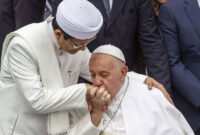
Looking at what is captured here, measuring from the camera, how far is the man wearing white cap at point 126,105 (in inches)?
152

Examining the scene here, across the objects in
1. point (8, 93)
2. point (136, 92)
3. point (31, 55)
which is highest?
point (31, 55)

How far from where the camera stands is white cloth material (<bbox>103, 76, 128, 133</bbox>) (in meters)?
3.98

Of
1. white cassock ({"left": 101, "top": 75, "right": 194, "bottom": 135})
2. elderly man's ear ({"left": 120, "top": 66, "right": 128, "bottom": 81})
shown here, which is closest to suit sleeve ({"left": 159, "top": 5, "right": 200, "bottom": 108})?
white cassock ({"left": 101, "top": 75, "right": 194, "bottom": 135})

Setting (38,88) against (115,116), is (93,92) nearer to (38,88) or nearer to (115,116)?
(38,88)

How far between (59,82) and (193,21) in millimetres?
1610

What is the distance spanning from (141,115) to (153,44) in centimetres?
Result: 82

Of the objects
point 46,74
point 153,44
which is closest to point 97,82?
point 46,74

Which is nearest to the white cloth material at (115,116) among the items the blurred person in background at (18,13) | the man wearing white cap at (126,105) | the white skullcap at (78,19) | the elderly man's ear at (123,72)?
the man wearing white cap at (126,105)

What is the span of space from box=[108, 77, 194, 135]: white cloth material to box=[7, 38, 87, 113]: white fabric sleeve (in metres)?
0.64

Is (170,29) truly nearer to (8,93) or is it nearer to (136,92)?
(136,92)

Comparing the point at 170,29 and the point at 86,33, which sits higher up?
the point at 86,33

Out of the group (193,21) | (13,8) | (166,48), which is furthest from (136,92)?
(13,8)

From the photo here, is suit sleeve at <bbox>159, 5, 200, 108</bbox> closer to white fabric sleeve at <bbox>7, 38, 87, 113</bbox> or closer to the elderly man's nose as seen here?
the elderly man's nose

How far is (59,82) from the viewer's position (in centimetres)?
374
